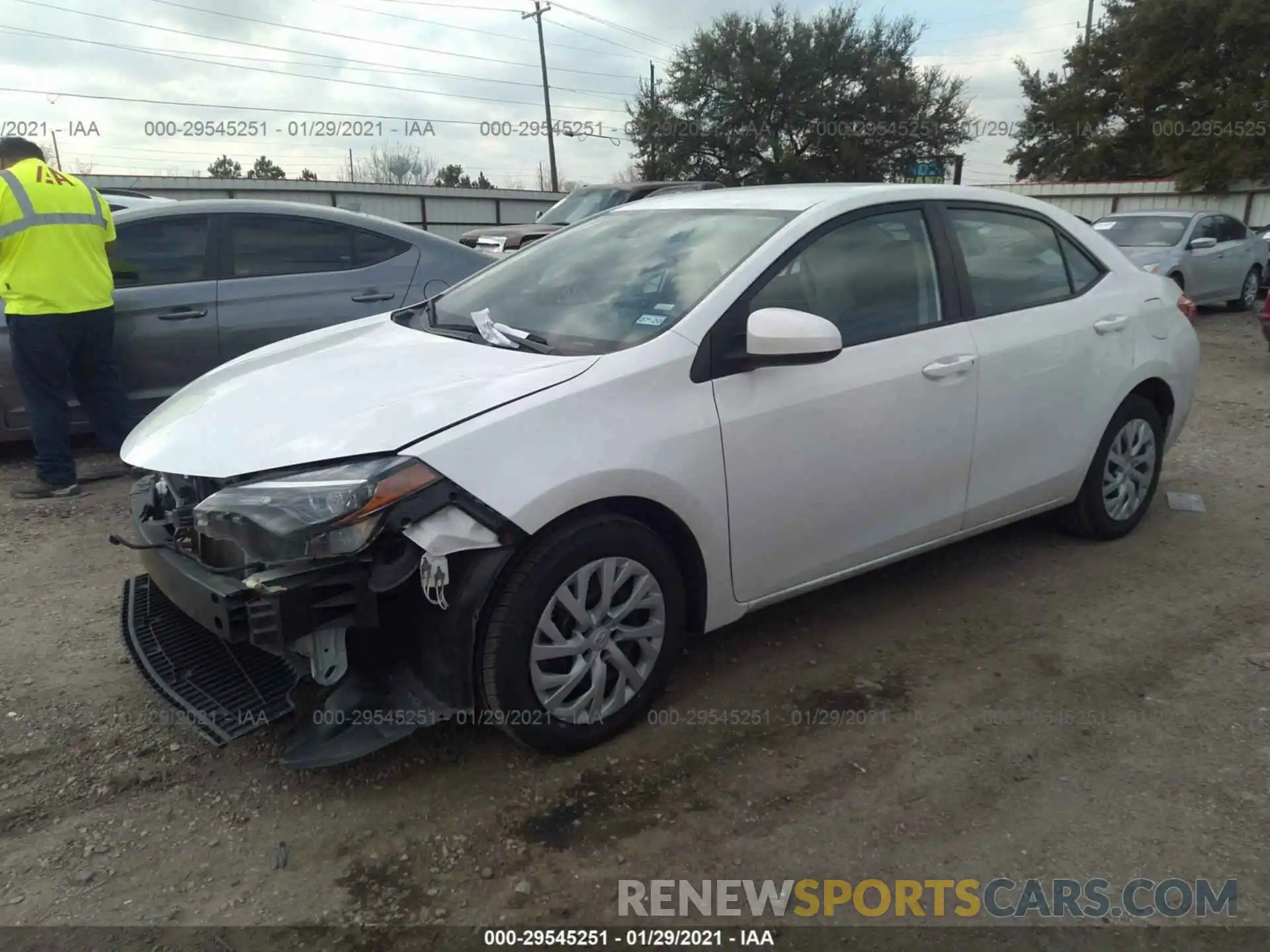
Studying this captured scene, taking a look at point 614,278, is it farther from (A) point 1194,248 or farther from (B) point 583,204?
(A) point 1194,248

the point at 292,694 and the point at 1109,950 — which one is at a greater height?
the point at 292,694

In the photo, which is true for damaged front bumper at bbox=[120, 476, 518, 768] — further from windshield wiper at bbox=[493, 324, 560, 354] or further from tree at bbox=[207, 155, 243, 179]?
tree at bbox=[207, 155, 243, 179]

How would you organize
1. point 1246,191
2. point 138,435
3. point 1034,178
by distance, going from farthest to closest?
point 1034,178, point 1246,191, point 138,435

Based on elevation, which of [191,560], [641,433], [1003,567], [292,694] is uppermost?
[641,433]

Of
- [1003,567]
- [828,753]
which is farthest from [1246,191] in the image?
[828,753]

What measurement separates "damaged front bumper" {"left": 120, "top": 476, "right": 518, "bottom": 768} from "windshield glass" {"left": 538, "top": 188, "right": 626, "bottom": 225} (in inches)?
457

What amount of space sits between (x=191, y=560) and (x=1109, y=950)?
257 centimetres

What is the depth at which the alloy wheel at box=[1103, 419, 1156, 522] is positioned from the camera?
4.50 m

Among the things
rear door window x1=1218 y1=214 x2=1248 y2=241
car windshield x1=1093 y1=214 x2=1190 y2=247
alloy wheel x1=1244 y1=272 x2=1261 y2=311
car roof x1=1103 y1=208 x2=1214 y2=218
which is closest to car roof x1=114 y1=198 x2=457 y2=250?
car windshield x1=1093 y1=214 x2=1190 y2=247

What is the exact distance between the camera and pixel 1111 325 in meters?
4.30

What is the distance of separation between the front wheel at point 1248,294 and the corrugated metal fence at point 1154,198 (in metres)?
10.7

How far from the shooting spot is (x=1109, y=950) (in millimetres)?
2217

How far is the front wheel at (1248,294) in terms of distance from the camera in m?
14.5

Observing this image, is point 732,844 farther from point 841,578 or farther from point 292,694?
point 292,694
